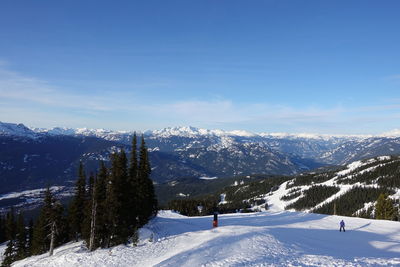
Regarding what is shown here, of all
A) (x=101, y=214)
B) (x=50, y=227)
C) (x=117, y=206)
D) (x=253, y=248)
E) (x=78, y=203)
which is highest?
(x=117, y=206)

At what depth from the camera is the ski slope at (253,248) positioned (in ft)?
78.5

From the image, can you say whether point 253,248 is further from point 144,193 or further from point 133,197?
point 144,193

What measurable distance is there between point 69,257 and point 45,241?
109 feet

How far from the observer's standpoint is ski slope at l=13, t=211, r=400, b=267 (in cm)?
2394

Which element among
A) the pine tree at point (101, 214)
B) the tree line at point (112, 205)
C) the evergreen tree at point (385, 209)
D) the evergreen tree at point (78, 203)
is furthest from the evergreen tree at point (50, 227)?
the evergreen tree at point (385, 209)

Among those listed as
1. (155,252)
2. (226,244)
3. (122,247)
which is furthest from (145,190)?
(226,244)

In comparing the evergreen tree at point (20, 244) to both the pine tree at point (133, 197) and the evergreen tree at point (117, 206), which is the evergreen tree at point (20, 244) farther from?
the evergreen tree at point (117, 206)

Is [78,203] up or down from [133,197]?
down

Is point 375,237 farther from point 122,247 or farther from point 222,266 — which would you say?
point 122,247

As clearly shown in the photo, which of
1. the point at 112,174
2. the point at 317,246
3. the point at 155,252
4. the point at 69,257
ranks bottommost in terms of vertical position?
the point at 69,257

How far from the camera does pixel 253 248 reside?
27438mm

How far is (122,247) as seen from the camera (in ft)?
121

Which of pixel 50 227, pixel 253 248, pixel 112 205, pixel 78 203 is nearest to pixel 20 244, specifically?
pixel 50 227

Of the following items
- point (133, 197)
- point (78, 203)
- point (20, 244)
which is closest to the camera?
point (133, 197)
